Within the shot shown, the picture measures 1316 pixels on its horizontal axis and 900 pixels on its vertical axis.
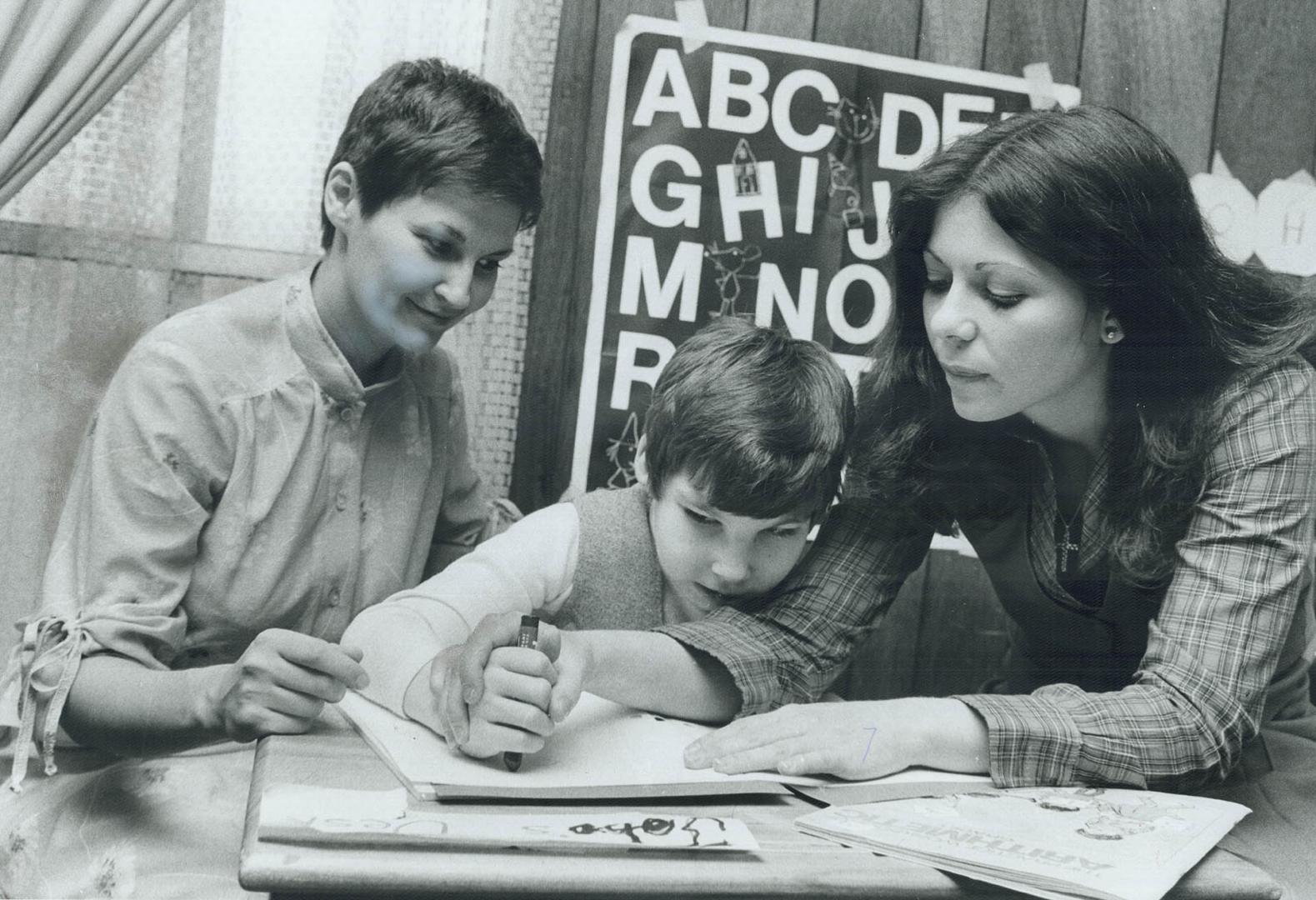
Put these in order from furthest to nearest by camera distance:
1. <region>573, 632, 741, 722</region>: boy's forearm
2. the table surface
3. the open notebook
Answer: <region>573, 632, 741, 722</region>: boy's forearm
the open notebook
the table surface

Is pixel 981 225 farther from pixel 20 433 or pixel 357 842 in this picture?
pixel 20 433

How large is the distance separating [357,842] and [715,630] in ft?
1.64

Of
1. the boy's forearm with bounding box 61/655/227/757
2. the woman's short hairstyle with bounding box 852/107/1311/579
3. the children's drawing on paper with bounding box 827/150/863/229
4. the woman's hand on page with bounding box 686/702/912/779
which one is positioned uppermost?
the children's drawing on paper with bounding box 827/150/863/229

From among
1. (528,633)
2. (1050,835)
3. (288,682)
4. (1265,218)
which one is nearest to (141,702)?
(288,682)

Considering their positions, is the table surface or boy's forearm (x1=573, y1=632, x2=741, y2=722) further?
boy's forearm (x1=573, y1=632, x2=741, y2=722)

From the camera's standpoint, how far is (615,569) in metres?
1.13

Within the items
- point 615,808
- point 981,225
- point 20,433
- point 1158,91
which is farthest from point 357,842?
point 1158,91

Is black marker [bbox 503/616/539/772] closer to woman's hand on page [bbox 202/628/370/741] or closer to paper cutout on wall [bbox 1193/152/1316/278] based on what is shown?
woman's hand on page [bbox 202/628/370/741]

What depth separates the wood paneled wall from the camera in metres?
1.18

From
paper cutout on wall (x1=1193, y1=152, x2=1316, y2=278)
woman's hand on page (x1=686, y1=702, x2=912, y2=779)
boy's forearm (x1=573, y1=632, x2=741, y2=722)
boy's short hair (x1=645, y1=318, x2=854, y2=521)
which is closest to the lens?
woman's hand on page (x1=686, y1=702, x2=912, y2=779)

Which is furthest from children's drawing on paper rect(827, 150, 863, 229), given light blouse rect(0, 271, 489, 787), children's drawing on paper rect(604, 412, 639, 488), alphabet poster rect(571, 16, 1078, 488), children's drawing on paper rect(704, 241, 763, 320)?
light blouse rect(0, 271, 489, 787)

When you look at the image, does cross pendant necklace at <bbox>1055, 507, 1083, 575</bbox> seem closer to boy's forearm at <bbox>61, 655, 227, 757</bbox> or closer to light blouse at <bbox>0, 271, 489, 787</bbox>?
light blouse at <bbox>0, 271, 489, 787</bbox>

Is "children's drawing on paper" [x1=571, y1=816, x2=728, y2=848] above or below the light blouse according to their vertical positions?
below

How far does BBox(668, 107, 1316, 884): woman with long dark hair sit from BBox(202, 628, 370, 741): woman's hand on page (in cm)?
26
